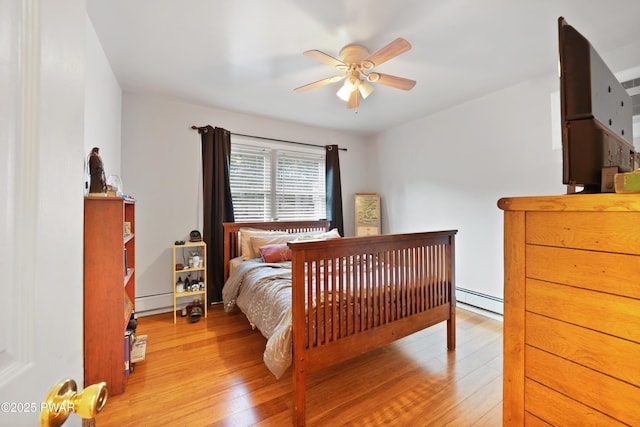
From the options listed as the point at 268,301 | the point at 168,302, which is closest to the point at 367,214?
the point at 268,301

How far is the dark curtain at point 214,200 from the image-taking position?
10.4ft

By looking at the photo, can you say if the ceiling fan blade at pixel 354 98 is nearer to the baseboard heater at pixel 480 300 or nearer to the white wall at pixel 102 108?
the white wall at pixel 102 108

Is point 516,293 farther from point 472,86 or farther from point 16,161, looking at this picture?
point 472,86

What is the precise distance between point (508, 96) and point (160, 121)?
3926 millimetres

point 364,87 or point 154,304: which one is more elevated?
point 364,87

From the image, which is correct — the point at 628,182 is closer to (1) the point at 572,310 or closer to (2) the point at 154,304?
(1) the point at 572,310

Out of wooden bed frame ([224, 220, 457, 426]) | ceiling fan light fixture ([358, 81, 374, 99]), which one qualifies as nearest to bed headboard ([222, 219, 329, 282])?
wooden bed frame ([224, 220, 457, 426])

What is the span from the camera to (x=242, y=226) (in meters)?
3.32

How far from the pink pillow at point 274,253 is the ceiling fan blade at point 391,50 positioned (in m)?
1.96

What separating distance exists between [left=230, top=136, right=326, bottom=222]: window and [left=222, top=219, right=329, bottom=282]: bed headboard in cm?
19

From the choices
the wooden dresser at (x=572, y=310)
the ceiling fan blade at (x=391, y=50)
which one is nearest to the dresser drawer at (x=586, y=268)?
the wooden dresser at (x=572, y=310)

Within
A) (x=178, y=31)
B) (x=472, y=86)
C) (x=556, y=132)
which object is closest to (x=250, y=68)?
(x=178, y=31)

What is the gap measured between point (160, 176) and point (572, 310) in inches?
139

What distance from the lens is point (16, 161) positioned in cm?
36
